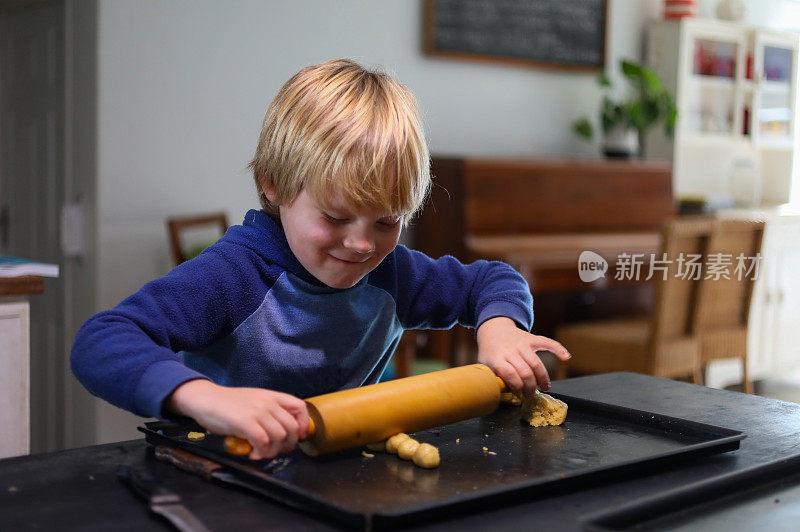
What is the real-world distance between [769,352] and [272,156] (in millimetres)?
4477

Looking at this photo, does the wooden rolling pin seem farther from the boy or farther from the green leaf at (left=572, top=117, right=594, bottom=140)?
the green leaf at (left=572, top=117, right=594, bottom=140)

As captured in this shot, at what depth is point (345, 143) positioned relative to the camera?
3.53ft

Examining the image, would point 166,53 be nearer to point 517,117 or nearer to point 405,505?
point 517,117

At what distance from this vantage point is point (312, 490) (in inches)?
31.5

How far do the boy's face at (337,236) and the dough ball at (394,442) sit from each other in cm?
25

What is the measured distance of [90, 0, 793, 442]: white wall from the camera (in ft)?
10.7

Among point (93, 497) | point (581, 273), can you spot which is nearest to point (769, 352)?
point (581, 273)

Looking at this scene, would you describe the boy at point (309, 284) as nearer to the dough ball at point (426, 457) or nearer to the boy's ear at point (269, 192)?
the boy's ear at point (269, 192)

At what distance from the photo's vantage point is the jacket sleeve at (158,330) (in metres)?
0.87

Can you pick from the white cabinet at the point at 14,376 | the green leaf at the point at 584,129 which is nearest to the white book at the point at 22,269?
the white cabinet at the point at 14,376

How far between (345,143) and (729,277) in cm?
286

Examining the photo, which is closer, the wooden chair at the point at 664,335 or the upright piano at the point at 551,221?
the wooden chair at the point at 664,335

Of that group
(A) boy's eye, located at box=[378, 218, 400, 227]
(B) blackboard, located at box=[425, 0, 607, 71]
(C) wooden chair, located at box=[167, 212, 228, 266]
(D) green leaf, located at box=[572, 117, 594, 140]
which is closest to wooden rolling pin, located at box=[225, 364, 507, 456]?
(A) boy's eye, located at box=[378, 218, 400, 227]

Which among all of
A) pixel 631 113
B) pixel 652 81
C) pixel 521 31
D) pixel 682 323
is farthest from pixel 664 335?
pixel 521 31
